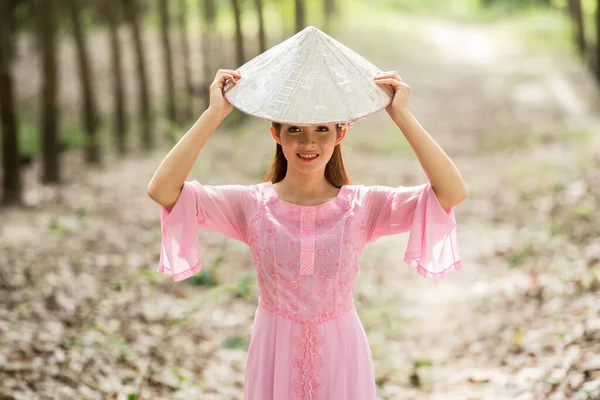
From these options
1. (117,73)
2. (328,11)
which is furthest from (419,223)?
(328,11)

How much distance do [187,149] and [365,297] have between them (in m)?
4.23

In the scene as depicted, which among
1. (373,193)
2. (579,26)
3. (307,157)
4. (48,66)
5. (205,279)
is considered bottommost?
(205,279)

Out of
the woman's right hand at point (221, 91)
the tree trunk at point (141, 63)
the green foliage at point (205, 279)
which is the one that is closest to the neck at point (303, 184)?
the woman's right hand at point (221, 91)

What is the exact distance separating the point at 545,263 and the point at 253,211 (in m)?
4.80

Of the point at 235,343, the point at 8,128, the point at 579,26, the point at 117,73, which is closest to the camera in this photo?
the point at 235,343

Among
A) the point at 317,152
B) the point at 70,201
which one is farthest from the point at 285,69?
the point at 70,201

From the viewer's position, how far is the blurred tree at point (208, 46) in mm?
19123

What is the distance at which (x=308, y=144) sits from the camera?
2.72 meters

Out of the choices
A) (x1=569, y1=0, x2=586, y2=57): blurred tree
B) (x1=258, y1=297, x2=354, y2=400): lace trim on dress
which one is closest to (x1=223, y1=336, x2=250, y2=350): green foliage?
(x1=258, y1=297, x2=354, y2=400): lace trim on dress

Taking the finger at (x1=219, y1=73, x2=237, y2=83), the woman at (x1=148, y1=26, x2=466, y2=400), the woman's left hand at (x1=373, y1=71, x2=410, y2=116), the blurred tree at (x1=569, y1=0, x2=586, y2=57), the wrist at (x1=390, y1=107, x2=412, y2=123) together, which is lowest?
the woman at (x1=148, y1=26, x2=466, y2=400)

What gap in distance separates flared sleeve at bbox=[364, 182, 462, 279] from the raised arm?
71cm

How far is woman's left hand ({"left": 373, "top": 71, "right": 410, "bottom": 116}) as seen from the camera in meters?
2.63

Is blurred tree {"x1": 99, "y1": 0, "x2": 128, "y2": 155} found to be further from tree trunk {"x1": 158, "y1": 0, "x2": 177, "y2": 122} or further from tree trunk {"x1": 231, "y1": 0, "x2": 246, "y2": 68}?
tree trunk {"x1": 231, "y1": 0, "x2": 246, "y2": 68}

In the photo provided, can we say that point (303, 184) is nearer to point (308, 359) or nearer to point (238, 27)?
point (308, 359)
